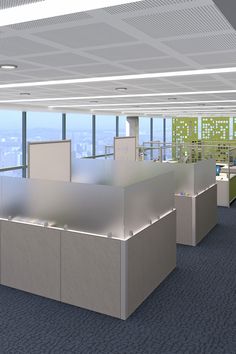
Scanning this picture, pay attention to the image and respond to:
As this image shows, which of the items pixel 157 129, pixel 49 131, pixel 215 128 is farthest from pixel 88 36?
pixel 157 129

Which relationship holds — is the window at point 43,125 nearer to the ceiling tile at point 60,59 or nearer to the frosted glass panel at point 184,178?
the frosted glass panel at point 184,178

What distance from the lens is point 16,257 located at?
3660mm

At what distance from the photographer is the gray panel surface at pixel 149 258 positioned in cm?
325

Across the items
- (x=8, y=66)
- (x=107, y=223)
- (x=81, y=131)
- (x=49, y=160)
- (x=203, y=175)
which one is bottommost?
(x=107, y=223)

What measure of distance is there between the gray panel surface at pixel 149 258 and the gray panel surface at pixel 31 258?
2.33 ft

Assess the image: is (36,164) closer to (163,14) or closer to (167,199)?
(167,199)

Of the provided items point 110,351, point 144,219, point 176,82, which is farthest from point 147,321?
point 176,82

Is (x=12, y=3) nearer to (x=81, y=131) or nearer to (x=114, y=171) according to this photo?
(x=114, y=171)

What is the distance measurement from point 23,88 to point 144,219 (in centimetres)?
297

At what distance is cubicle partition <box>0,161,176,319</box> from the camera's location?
3.19 m

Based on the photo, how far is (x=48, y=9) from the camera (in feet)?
6.17

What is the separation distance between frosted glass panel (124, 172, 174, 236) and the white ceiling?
44.6 inches

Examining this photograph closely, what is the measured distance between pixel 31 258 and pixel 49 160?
5.17ft

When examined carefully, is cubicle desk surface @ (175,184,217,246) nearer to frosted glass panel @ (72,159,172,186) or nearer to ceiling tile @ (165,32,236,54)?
frosted glass panel @ (72,159,172,186)
